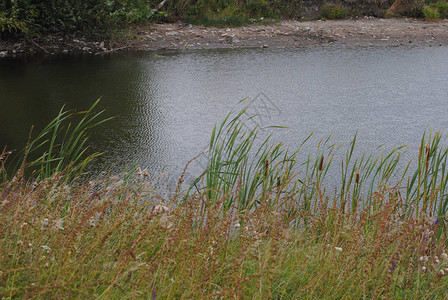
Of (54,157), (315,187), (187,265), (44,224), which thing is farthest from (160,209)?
(54,157)

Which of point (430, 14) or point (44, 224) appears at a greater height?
point (430, 14)

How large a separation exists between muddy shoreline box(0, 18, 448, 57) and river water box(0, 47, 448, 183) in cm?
43

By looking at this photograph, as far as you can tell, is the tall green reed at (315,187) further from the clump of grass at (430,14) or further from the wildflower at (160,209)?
the clump of grass at (430,14)

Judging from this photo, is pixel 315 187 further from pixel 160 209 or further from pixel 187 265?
pixel 160 209

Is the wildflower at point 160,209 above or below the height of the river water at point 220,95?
above

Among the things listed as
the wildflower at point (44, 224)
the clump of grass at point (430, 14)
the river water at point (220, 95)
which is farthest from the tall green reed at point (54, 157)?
the clump of grass at point (430, 14)

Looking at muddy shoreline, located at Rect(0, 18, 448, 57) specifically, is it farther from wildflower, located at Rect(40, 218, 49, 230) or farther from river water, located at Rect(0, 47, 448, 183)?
wildflower, located at Rect(40, 218, 49, 230)

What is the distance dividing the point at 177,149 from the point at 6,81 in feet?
10.3

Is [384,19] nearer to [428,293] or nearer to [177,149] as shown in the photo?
[177,149]

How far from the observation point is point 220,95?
18.9 feet

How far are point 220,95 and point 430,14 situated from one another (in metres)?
6.33

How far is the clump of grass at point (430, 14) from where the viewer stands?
10.3 meters

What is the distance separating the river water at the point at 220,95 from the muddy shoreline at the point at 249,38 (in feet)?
1.41

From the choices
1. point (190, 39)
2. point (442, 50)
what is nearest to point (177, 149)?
point (190, 39)
